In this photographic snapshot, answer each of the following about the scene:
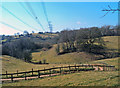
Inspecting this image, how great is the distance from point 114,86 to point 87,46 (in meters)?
62.5

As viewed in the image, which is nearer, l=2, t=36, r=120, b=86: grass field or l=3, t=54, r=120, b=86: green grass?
l=3, t=54, r=120, b=86: green grass

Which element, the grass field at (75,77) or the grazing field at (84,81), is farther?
the grass field at (75,77)

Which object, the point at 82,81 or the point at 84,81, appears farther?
the point at 82,81

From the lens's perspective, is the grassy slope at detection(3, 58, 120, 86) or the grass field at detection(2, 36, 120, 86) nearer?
the grassy slope at detection(3, 58, 120, 86)

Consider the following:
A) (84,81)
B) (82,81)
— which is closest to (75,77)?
(82,81)

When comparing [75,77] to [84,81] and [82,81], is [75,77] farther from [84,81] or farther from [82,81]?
[84,81]

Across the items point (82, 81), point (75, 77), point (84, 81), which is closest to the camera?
point (84, 81)

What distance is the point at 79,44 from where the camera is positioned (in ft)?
236

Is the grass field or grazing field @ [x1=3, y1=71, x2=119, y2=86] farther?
the grass field

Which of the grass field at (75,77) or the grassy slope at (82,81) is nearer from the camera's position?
the grassy slope at (82,81)

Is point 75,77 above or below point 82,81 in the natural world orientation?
below

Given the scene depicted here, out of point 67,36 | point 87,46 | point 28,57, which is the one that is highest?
point 67,36

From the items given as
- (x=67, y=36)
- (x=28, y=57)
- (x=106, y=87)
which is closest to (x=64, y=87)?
(x=106, y=87)

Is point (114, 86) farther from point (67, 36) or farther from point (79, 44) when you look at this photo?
point (67, 36)
